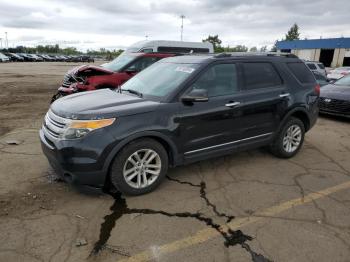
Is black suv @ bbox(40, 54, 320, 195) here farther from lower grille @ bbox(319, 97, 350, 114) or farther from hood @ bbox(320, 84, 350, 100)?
hood @ bbox(320, 84, 350, 100)

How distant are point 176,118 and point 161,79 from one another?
2.78 feet

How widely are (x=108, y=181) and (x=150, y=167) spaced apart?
565 mm

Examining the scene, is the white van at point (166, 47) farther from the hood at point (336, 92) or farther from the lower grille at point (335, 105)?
the lower grille at point (335, 105)

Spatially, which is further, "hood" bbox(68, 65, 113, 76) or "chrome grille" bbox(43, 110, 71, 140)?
"hood" bbox(68, 65, 113, 76)

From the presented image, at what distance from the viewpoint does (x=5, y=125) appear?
7.55 metres

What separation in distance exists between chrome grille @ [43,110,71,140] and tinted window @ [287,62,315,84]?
12.6 feet

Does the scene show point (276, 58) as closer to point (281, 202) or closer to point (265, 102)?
point (265, 102)

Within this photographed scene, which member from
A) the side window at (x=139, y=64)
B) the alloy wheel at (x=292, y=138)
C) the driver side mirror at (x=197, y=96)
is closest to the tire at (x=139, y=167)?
the driver side mirror at (x=197, y=96)

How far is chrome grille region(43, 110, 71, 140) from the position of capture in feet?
12.7

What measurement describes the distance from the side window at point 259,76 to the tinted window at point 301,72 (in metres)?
0.46

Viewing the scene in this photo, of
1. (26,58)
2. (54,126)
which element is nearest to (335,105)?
(54,126)

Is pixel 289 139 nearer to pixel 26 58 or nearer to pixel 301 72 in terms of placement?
pixel 301 72

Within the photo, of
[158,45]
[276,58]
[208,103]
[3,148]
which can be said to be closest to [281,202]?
Answer: [208,103]

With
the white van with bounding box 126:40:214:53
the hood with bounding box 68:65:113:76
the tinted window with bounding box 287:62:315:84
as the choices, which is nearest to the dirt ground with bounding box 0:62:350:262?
the tinted window with bounding box 287:62:315:84
